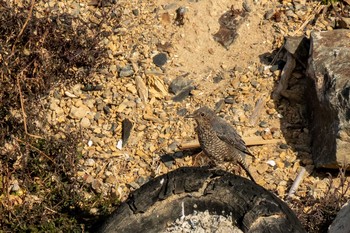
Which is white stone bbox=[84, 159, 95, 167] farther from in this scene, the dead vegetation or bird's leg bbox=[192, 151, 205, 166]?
bird's leg bbox=[192, 151, 205, 166]

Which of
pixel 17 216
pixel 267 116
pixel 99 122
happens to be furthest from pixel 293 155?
pixel 17 216

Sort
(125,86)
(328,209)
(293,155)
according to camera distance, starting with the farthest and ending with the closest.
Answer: (125,86), (293,155), (328,209)

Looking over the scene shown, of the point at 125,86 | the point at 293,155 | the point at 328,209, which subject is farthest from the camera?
the point at 125,86

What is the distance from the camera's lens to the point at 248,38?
365 inches

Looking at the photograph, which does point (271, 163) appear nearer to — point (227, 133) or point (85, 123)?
point (227, 133)

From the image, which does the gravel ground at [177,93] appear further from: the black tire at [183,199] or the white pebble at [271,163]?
the black tire at [183,199]

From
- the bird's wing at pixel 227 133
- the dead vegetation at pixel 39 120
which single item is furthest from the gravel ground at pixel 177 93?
the bird's wing at pixel 227 133

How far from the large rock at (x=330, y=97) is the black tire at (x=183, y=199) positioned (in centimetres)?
137

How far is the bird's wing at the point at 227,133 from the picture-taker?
26.8 ft

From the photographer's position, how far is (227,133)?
8.27 meters

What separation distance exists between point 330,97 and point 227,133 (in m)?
0.98

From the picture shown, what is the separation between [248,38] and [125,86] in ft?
4.48

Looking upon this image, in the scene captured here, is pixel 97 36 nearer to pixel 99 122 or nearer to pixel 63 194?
pixel 99 122

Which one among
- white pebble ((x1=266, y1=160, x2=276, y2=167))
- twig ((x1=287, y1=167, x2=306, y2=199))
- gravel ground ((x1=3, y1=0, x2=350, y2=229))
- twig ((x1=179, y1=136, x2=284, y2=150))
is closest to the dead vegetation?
gravel ground ((x1=3, y1=0, x2=350, y2=229))
